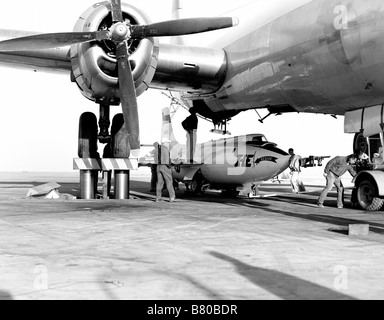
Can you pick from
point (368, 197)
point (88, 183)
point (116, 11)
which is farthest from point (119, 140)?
point (368, 197)

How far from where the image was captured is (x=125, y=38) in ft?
32.9

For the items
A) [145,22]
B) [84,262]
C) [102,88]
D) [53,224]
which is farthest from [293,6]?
[84,262]

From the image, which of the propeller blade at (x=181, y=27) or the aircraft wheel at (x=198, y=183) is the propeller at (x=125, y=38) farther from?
the aircraft wheel at (x=198, y=183)

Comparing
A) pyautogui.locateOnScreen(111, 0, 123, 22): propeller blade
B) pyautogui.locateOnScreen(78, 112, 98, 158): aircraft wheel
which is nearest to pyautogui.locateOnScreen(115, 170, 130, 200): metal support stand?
pyautogui.locateOnScreen(78, 112, 98, 158): aircraft wheel

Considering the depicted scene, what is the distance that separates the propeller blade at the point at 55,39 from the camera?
1003 cm

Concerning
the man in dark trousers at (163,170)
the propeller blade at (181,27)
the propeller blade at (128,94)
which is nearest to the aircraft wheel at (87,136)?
the man in dark trousers at (163,170)

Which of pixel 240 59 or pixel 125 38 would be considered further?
pixel 240 59

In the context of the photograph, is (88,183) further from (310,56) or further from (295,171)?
(295,171)

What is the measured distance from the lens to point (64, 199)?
41.8 feet

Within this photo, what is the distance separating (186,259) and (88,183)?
8.98 metres

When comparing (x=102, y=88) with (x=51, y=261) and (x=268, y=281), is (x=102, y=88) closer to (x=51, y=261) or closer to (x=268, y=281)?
(x=51, y=261)

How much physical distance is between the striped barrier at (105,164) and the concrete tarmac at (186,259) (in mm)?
4575

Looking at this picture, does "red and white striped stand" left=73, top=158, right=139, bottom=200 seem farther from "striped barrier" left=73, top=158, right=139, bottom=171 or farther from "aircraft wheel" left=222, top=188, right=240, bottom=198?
"aircraft wheel" left=222, top=188, right=240, bottom=198

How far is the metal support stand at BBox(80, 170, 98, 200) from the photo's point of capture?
42.5 feet
